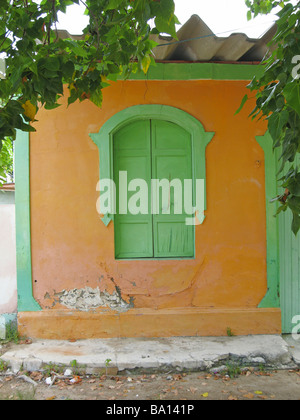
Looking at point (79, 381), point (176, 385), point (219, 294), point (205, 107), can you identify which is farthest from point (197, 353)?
point (205, 107)

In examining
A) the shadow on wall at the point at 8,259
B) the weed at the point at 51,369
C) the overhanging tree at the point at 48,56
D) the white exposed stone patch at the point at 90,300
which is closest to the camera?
the overhanging tree at the point at 48,56

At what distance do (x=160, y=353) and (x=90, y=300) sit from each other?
1078 millimetres

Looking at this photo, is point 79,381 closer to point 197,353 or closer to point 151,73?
point 197,353

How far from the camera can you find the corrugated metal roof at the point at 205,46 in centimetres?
386

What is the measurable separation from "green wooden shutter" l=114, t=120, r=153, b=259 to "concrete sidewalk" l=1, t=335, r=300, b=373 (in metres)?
1.10

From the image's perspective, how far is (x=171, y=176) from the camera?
4.71 meters

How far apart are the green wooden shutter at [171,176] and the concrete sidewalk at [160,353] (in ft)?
3.63

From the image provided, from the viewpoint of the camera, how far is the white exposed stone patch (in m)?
4.52

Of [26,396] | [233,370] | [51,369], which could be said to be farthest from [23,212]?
[233,370]

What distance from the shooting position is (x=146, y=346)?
13.8 ft

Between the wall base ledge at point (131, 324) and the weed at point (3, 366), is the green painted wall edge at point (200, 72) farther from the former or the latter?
the weed at point (3, 366)


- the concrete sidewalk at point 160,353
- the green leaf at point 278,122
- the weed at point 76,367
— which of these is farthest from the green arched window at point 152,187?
the green leaf at point 278,122

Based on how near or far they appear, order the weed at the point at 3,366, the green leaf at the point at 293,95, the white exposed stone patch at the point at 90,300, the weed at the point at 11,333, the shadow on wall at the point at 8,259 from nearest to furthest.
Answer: the green leaf at the point at 293,95, the weed at the point at 3,366, the weed at the point at 11,333, the white exposed stone patch at the point at 90,300, the shadow on wall at the point at 8,259

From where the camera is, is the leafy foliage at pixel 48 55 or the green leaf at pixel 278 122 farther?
the leafy foliage at pixel 48 55
